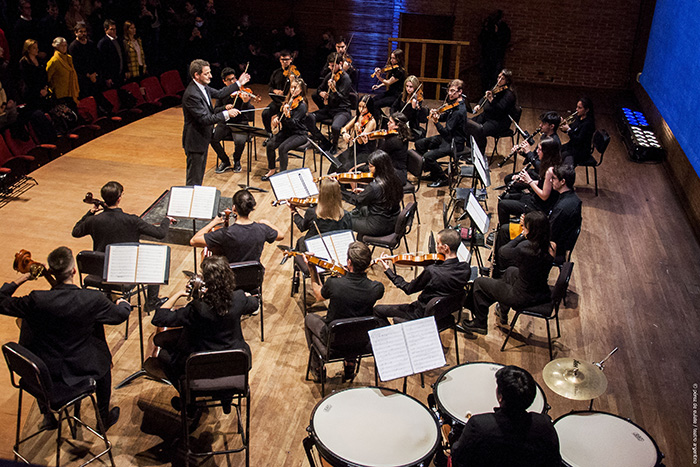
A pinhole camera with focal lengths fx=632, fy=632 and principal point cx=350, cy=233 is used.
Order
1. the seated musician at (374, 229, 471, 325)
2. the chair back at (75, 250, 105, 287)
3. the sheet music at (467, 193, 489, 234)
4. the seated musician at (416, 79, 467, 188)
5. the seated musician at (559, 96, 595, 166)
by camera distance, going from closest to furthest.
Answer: the seated musician at (374, 229, 471, 325), the chair back at (75, 250, 105, 287), the sheet music at (467, 193, 489, 234), the seated musician at (559, 96, 595, 166), the seated musician at (416, 79, 467, 188)

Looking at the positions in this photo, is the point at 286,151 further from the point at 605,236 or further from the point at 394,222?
the point at 605,236

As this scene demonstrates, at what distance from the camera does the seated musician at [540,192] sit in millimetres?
6625

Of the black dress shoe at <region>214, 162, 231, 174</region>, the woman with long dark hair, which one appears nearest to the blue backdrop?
the black dress shoe at <region>214, 162, 231, 174</region>

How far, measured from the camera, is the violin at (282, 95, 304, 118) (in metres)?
8.19

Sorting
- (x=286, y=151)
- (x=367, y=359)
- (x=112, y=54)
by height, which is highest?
(x=112, y=54)

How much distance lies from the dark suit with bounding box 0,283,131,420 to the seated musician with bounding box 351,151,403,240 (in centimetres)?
268

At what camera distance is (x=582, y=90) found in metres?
13.2

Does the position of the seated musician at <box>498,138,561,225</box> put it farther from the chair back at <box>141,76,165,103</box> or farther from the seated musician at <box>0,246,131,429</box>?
the chair back at <box>141,76,165,103</box>

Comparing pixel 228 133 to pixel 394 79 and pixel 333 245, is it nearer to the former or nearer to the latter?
pixel 394 79

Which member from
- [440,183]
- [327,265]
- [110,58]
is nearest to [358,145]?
[440,183]

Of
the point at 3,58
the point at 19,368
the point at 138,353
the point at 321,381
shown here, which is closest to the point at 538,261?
the point at 321,381

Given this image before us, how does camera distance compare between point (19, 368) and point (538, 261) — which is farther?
point (538, 261)

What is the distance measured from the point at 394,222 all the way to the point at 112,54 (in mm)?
6651

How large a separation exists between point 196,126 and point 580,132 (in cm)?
476
